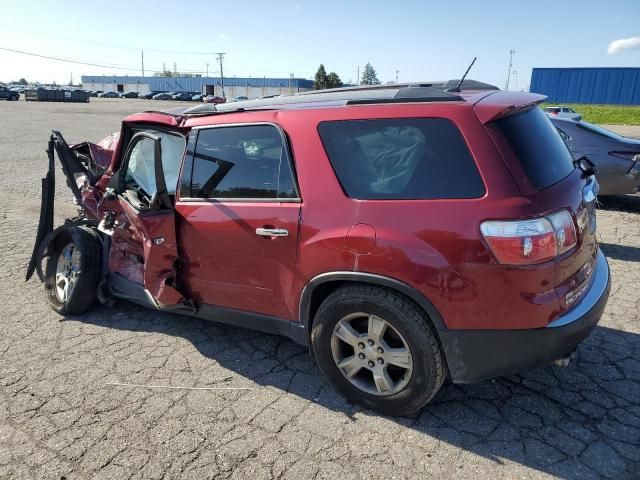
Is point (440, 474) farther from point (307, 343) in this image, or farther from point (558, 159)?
point (558, 159)

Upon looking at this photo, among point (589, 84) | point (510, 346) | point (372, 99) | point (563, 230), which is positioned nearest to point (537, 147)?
point (563, 230)

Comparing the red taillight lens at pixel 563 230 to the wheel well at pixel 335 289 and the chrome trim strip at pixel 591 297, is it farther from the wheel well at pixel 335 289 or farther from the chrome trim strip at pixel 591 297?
the wheel well at pixel 335 289

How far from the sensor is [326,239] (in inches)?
110

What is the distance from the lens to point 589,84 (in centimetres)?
4494

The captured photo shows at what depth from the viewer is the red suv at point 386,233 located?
8.05ft

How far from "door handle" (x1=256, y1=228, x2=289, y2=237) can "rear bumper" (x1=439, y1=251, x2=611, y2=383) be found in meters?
1.09

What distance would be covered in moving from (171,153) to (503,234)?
2.57 meters

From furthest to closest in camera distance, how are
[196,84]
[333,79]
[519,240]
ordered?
1. [196,84]
2. [333,79]
3. [519,240]

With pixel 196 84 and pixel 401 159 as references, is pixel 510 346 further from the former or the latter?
pixel 196 84

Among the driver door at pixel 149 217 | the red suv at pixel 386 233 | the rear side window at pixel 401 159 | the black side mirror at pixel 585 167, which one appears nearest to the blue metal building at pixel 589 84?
the black side mirror at pixel 585 167

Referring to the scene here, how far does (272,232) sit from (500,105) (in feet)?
4.87

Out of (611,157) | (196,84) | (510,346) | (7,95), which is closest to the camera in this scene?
(510,346)

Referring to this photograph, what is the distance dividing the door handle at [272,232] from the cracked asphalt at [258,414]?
1029mm

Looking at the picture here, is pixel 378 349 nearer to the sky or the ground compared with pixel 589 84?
nearer to the ground
